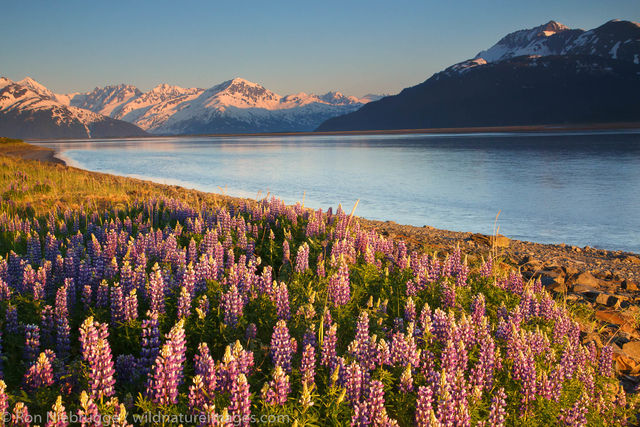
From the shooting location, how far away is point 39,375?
3184 millimetres

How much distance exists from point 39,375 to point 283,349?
1845 mm

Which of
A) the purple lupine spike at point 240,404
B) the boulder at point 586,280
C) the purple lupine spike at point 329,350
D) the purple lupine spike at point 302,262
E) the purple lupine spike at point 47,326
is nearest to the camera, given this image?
the purple lupine spike at point 240,404

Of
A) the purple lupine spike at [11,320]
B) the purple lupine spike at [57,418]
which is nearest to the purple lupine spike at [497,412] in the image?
the purple lupine spike at [57,418]

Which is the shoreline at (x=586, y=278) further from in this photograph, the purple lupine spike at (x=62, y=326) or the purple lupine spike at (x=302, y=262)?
the purple lupine spike at (x=62, y=326)

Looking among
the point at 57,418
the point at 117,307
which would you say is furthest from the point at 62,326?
the point at 57,418

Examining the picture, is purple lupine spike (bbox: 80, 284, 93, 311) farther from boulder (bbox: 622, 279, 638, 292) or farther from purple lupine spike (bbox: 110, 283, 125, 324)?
boulder (bbox: 622, 279, 638, 292)

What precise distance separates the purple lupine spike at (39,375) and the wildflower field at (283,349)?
0.05 feet

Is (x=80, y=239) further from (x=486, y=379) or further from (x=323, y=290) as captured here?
(x=486, y=379)

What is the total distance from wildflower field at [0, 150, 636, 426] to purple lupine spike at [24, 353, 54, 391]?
0.01 metres

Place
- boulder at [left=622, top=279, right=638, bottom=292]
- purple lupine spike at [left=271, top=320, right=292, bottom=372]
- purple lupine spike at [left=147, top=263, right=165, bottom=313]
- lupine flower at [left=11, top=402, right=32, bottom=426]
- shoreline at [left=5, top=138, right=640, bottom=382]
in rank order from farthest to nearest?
→ boulder at [left=622, top=279, right=638, bottom=292] → shoreline at [left=5, top=138, right=640, bottom=382] → purple lupine spike at [left=147, top=263, right=165, bottom=313] → purple lupine spike at [left=271, top=320, right=292, bottom=372] → lupine flower at [left=11, top=402, right=32, bottom=426]

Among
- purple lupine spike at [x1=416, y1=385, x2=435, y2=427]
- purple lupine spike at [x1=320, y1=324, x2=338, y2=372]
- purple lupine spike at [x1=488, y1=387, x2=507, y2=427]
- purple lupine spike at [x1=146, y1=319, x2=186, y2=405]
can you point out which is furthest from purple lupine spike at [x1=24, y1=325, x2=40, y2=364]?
purple lupine spike at [x1=488, y1=387, x2=507, y2=427]

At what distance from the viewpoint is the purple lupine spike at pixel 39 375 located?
318 cm

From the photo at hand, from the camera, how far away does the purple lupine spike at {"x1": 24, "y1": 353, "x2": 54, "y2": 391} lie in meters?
3.18

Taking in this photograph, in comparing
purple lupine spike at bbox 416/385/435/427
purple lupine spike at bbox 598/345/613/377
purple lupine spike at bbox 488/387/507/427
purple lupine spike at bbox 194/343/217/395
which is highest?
purple lupine spike at bbox 194/343/217/395
